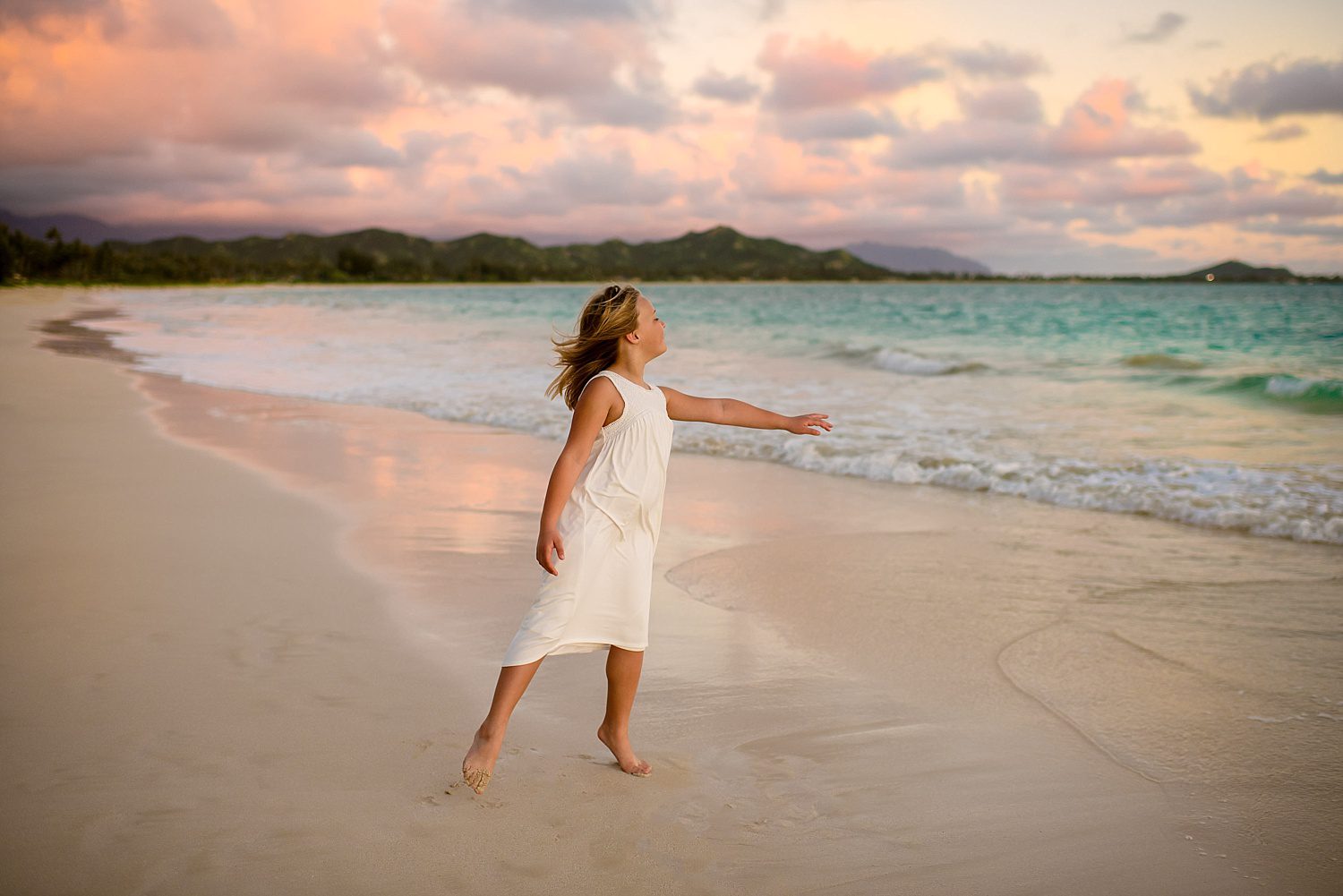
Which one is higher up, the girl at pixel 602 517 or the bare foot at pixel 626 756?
the girl at pixel 602 517

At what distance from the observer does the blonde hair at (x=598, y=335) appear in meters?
3.19

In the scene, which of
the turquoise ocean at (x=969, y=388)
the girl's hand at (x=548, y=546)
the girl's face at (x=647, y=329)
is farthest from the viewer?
the turquoise ocean at (x=969, y=388)

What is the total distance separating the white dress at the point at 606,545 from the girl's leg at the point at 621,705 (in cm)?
11

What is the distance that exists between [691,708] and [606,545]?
42.2 inches

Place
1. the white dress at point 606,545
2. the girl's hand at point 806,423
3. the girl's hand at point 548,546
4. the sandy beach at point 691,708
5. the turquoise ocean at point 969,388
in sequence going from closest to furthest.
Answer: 1. the sandy beach at point 691,708
2. the girl's hand at point 548,546
3. the white dress at point 606,545
4. the girl's hand at point 806,423
5. the turquoise ocean at point 969,388

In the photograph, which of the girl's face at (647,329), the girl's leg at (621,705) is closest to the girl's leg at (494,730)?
the girl's leg at (621,705)

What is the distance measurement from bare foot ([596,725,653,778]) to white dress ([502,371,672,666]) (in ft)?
1.25

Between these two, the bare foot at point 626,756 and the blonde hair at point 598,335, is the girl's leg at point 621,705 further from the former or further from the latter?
the blonde hair at point 598,335

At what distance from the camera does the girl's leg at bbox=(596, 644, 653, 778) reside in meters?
3.27

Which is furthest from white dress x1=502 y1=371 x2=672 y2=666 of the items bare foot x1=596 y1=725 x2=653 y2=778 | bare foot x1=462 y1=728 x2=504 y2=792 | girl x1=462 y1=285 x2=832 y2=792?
bare foot x1=596 y1=725 x2=653 y2=778

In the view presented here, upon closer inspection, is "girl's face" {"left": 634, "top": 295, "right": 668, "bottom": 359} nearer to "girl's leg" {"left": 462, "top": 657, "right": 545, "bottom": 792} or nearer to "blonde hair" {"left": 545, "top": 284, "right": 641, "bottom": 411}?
"blonde hair" {"left": 545, "top": 284, "right": 641, "bottom": 411}

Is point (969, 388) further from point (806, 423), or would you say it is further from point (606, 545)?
point (606, 545)

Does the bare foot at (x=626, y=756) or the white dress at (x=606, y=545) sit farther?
the bare foot at (x=626, y=756)

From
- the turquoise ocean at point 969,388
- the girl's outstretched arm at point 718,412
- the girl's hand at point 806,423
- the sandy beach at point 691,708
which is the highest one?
the girl's outstretched arm at point 718,412
